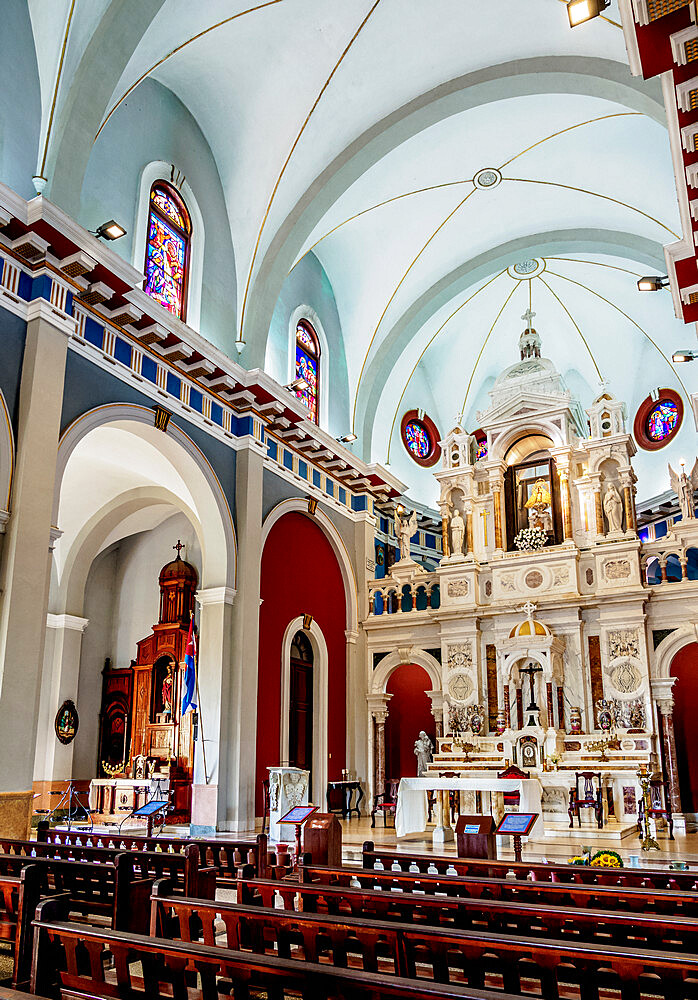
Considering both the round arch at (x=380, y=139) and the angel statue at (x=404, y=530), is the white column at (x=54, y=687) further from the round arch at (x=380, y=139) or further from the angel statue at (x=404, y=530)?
the angel statue at (x=404, y=530)

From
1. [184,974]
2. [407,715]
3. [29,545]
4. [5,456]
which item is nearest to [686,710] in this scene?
[407,715]

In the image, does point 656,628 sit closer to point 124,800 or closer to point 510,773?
point 510,773

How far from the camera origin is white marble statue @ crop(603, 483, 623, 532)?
683 inches

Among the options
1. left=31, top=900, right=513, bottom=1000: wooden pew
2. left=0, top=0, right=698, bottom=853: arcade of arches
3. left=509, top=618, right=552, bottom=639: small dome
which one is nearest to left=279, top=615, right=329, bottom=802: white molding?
left=0, top=0, right=698, bottom=853: arcade of arches

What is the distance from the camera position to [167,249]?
14.3 m

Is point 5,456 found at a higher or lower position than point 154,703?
higher

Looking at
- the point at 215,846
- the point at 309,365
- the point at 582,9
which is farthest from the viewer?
the point at 309,365

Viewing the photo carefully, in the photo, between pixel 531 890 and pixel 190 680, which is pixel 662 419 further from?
pixel 531 890

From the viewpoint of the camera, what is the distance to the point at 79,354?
38.8 ft

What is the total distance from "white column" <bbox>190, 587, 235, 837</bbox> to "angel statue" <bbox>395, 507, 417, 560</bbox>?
6029 millimetres

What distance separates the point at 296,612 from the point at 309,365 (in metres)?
5.63

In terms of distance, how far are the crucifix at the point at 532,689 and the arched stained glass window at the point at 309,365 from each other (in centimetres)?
702

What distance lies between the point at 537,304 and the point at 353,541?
895cm

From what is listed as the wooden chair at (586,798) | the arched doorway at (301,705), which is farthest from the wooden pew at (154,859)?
the arched doorway at (301,705)
